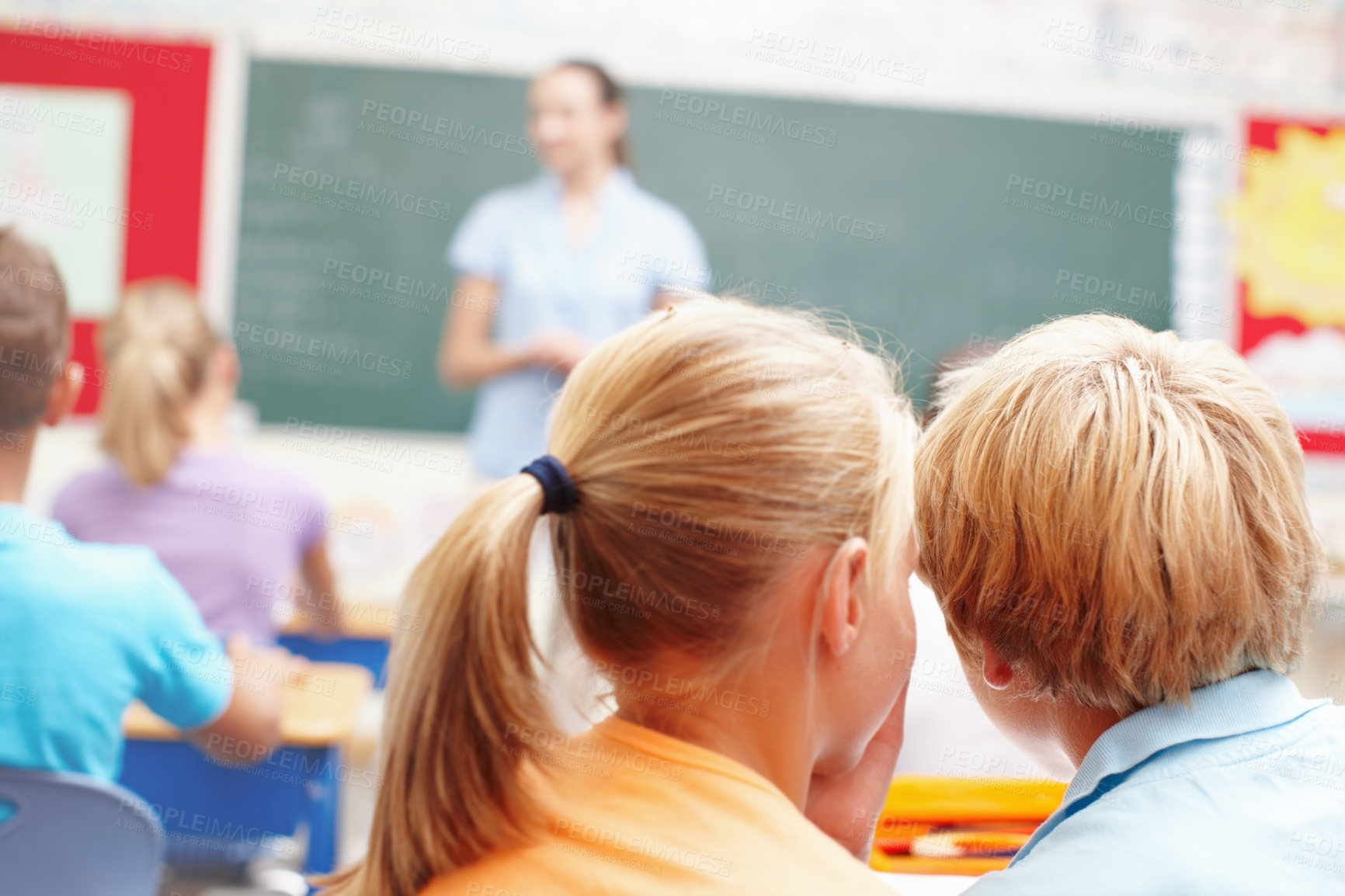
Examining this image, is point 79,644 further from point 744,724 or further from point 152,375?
point 152,375


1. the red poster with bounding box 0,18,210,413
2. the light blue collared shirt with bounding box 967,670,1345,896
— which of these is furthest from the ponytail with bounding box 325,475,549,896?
the red poster with bounding box 0,18,210,413

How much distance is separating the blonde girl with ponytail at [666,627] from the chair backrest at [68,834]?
0.40m

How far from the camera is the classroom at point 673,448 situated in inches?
31.8

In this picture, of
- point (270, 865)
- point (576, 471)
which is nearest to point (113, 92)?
point (270, 865)

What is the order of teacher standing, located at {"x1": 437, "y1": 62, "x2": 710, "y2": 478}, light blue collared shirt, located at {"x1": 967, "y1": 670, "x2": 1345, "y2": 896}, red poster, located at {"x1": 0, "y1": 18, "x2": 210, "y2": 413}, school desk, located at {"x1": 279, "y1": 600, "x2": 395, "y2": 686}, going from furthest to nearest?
1. red poster, located at {"x1": 0, "y1": 18, "x2": 210, "y2": 413}
2. teacher standing, located at {"x1": 437, "y1": 62, "x2": 710, "y2": 478}
3. school desk, located at {"x1": 279, "y1": 600, "x2": 395, "y2": 686}
4. light blue collared shirt, located at {"x1": 967, "y1": 670, "x2": 1345, "y2": 896}

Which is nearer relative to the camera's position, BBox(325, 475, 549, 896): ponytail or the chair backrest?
BBox(325, 475, 549, 896): ponytail

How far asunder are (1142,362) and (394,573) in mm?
3593

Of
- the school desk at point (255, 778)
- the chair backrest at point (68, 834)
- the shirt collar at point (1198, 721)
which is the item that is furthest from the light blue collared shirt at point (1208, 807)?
the school desk at point (255, 778)

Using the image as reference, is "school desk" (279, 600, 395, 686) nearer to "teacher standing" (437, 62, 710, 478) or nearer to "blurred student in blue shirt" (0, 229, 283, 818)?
"teacher standing" (437, 62, 710, 478)

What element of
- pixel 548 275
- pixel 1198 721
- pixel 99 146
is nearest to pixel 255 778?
pixel 1198 721

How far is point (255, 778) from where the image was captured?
6.55ft

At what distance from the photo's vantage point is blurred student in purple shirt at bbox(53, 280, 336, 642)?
7.43 feet

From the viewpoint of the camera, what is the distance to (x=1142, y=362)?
88 centimetres

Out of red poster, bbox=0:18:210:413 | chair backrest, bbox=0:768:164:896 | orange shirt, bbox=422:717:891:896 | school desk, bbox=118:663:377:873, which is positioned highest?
red poster, bbox=0:18:210:413
